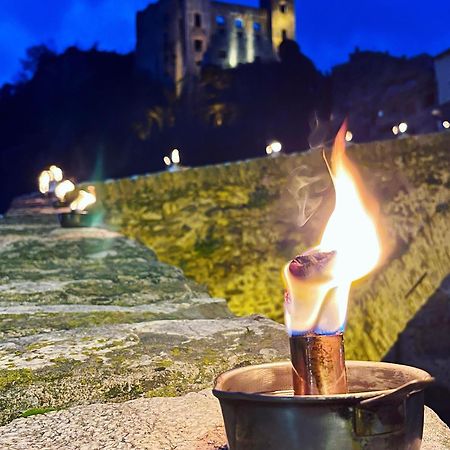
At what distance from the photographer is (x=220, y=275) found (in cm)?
676

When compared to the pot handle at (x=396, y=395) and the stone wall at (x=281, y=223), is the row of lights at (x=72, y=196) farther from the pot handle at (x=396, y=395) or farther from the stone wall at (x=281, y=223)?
the pot handle at (x=396, y=395)

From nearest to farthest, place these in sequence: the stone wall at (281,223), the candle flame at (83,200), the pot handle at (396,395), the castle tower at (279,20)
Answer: the pot handle at (396,395)
the candle flame at (83,200)
the stone wall at (281,223)
the castle tower at (279,20)

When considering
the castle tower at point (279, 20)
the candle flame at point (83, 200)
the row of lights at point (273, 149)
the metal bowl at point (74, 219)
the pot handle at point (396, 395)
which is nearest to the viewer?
the pot handle at point (396, 395)

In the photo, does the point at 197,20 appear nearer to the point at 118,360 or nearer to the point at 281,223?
the point at 281,223

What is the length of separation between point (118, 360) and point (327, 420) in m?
0.85

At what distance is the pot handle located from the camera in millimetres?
896

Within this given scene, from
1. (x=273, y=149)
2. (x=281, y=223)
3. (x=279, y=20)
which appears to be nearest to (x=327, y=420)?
(x=281, y=223)

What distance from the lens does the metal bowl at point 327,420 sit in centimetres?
91

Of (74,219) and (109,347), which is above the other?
(74,219)

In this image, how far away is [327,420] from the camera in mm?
917

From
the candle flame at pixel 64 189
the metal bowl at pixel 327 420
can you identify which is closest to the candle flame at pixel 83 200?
the candle flame at pixel 64 189

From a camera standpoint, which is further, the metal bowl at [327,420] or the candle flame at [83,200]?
the candle flame at [83,200]

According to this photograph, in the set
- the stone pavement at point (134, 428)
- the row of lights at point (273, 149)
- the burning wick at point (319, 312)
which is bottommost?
the stone pavement at point (134, 428)

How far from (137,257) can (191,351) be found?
214cm
